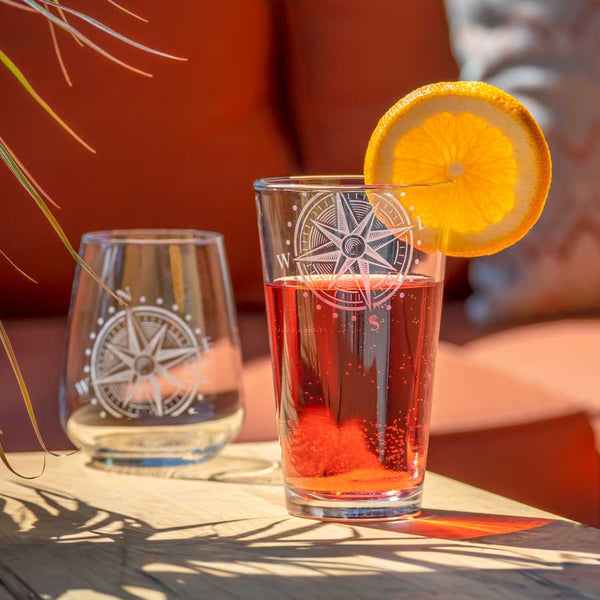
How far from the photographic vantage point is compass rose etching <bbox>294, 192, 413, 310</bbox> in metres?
0.55

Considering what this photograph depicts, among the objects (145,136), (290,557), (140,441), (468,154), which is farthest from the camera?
(145,136)

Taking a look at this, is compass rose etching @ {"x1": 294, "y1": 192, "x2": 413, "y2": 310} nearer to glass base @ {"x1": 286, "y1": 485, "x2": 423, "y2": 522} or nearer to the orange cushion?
glass base @ {"x1": 286, "y1": 485, "x2": 423, "y2": 522}

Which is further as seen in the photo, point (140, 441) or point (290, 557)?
point (140, 441)

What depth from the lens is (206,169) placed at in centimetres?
148

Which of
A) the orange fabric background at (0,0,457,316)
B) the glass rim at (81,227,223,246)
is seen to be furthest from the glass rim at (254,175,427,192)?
the orange fabric background at (0,0,457,316)

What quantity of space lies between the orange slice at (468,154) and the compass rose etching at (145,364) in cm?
19

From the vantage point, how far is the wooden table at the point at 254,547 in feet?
1.53

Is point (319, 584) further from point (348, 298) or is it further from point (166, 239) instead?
point (166, 239)

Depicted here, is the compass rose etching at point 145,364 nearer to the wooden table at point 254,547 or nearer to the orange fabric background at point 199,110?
the wooden table at point 254,547

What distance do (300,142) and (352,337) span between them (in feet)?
3.55

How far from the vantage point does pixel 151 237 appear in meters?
0.74

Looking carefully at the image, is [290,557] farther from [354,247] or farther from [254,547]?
[354,247]

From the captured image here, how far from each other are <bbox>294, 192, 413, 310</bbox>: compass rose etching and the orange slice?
48mm


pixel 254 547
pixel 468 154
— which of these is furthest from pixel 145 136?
pixel 254 547
